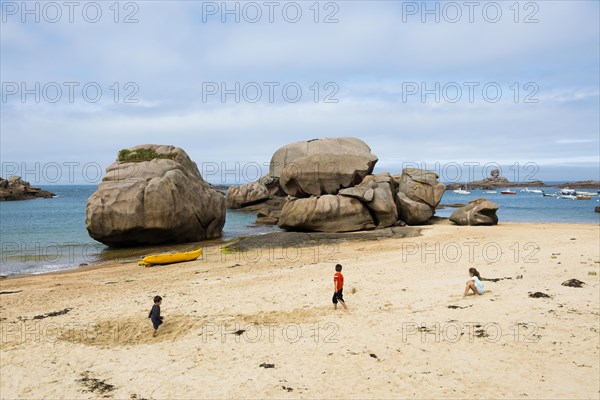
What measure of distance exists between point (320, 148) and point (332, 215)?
11.9 m

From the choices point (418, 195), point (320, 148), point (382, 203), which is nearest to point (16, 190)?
point (320, 148)

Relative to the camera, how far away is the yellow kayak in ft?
75.3

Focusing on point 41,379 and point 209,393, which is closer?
→ point 209,393

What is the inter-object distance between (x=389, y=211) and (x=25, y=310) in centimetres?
2295

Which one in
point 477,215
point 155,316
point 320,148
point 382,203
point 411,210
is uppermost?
point 320,148

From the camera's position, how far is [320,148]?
41781 millimetres

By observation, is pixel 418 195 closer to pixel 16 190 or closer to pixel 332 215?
pixel 332 215

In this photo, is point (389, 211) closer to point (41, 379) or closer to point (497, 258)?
point (497, 258)

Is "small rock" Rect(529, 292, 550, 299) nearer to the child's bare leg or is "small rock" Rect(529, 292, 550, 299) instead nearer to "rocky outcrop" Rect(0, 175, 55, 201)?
the child's bare leg

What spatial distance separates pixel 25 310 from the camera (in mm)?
14961

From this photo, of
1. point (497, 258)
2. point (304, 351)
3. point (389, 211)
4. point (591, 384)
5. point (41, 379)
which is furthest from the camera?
point (389, 211)

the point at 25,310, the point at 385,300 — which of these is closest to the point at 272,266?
the point at 385,300

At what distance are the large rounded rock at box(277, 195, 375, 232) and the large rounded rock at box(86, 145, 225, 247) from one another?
20.8 ft

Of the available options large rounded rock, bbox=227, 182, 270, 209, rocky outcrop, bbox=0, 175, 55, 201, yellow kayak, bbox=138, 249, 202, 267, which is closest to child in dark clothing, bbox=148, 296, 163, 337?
yellow kayak, bbox=138, 249, 202, 267
